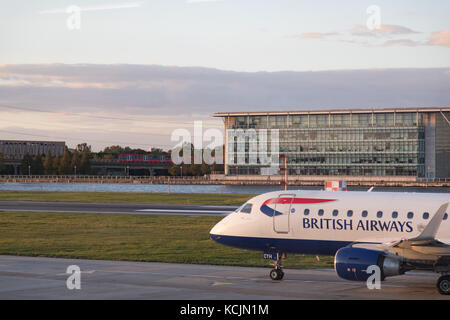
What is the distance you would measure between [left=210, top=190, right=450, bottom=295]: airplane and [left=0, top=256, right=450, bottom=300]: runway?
995mm

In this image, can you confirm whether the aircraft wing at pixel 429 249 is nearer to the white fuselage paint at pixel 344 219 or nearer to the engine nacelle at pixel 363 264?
the engine nacelle at pixel 363 264

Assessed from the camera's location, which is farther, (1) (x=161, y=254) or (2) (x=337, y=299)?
(1) (x=161, y=254)

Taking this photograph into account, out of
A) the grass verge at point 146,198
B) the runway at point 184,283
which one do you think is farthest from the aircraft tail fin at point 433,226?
the grass verge at point 146,198

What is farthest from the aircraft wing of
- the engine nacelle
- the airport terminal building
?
the airport terminal building

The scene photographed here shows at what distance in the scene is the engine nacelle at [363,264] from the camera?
2173cm

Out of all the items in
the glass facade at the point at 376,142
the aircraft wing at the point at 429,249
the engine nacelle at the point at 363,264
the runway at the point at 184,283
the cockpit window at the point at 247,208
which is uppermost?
the glass facade at the point at 376,142

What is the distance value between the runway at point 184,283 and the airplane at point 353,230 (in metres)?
1.00

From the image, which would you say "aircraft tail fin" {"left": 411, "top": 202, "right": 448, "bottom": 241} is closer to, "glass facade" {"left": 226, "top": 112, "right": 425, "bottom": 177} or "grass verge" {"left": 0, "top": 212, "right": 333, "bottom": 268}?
"grass verge" {"left": 0, "top": 212, "right": 333, "bottom": 268}

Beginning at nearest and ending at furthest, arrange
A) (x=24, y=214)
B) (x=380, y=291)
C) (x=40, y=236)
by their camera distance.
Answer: (x=380, y=291)
(x=40, y=236)
(x=24, y=214)
